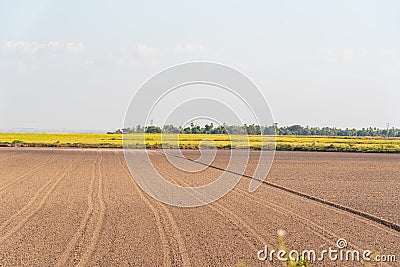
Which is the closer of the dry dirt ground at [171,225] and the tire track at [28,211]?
the dry dirt ground at [171,225]

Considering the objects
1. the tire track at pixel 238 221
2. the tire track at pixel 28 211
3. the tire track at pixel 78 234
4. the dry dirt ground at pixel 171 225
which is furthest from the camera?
the tire track at pixel 28 211

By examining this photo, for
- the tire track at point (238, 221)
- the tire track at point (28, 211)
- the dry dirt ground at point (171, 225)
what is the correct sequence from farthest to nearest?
the tire track at point (28, 211) < the tire track at point (238, 221) < the dry dirt ground at point (171, 225)

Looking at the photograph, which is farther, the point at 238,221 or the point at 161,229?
the point at 238,221

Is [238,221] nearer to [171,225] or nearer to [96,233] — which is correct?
[171,225]

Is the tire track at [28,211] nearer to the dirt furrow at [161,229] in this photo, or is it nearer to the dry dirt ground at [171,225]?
the dry dirt ground at [171,225]

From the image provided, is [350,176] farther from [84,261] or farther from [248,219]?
[84,261]

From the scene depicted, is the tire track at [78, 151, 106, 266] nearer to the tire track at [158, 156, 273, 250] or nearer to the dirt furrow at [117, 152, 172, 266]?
the dirt furrow at [117, 152, 172, 266]

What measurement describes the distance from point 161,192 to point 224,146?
1854 inches

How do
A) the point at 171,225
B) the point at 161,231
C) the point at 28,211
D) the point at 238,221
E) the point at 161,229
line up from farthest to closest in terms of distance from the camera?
the point at 28,211 < the point at 238,221 < the point at 171,225 < the point at 161,229 < the point at 161,231

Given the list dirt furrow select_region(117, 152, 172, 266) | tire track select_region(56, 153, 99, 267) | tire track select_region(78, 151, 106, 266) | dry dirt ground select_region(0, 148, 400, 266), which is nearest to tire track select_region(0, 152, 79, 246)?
dry dirt ground select_region(0, 148, 400, 266)

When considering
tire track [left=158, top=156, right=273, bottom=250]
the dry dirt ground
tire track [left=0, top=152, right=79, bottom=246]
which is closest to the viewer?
the dry dirt ground

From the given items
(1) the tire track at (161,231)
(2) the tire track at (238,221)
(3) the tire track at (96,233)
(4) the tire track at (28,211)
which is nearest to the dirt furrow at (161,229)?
(1) the tire track at (161,231)

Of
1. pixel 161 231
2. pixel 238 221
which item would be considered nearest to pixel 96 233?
pixel 161 231

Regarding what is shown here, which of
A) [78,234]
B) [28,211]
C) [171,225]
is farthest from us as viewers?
[28,211]
